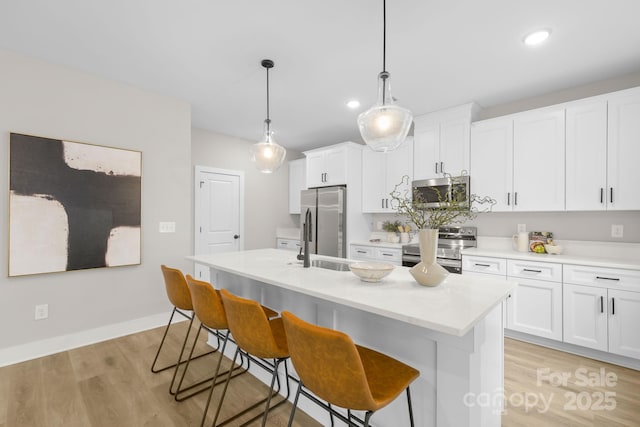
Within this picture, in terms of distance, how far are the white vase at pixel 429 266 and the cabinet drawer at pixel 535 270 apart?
1928 mm

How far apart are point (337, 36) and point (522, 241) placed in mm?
2878

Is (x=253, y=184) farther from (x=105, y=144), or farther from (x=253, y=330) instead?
(x=253, y=330)

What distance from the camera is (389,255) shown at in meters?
4.00

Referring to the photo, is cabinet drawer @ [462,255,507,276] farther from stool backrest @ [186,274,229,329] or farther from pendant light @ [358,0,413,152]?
stool backrest @ [186,274,229,329]

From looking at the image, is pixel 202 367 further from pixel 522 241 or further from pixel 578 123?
pixel 578 123

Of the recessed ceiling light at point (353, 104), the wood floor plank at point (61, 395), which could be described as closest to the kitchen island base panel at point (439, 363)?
the wood floor plank at point (61, 395)

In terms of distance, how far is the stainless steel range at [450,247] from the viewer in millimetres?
3375

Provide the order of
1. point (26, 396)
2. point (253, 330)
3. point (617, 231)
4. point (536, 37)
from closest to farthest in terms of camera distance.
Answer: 1. point (253, 330)
2. point (26, 396)
3. point (536, 37)
4. point (617, 231)

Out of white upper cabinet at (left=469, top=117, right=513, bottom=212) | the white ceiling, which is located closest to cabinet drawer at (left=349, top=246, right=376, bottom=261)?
white upper cabinet at (left=469, top=117, right=513, bottom=212)

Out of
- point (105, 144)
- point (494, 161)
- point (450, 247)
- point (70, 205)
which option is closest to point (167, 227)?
point (70, 205)

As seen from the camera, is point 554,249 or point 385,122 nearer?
point 385,122

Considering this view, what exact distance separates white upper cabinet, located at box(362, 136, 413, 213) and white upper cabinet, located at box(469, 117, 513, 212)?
837 mm

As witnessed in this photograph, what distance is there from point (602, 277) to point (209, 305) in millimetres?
3156

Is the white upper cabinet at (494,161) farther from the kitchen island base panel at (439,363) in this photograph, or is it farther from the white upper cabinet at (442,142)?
the kitchen island base panel at (439,363)
